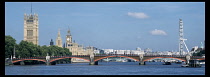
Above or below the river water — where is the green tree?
above

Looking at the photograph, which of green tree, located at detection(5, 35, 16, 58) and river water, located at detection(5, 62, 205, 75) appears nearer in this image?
river water, located at detection(5, 62, 205, 75)

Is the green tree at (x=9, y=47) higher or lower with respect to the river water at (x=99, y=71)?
higher

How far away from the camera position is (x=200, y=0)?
5644 centimetres

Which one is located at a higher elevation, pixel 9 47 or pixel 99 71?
pixel 9 47

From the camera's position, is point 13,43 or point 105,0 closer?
point 105,0

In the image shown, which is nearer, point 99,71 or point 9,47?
point 99,71

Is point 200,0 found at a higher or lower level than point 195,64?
higher

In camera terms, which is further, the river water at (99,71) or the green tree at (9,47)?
the green tree at (9,47)
